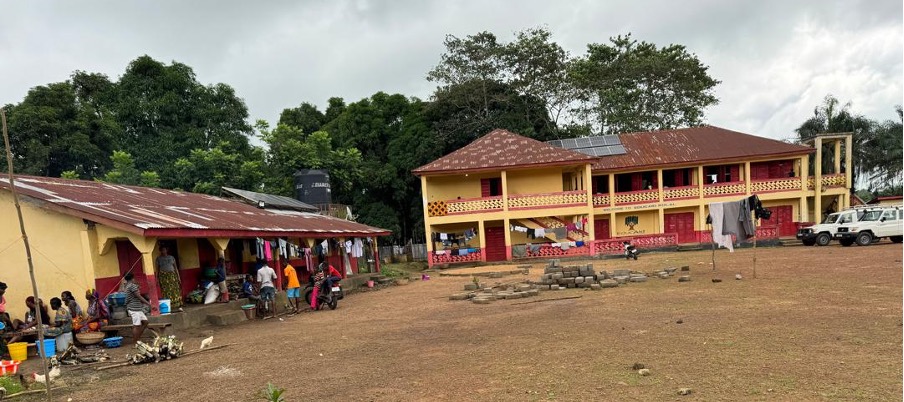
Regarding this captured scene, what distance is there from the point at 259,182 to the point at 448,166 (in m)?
12.3

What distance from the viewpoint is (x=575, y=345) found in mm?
7527

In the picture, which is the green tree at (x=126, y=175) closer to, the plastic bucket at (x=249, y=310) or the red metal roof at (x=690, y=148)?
the plastic bucket at (x=249, y=310)

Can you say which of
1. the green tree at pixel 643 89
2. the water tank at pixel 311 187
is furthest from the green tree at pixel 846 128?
the water tank at pixel 311 187

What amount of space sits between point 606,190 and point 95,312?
2630 centimetres

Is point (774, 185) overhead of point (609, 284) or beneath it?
overhead

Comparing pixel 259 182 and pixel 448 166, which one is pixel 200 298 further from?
pixel 259 182

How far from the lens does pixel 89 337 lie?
9.75m

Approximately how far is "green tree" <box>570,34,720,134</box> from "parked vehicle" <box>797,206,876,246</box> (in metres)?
14.2

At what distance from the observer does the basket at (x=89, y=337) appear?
970 centimetres

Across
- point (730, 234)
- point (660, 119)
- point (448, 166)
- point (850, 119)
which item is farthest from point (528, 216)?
point (850, 119)

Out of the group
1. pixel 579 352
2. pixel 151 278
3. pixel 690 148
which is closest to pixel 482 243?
pixel 690 148

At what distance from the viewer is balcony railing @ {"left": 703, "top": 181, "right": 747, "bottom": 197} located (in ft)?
92.1

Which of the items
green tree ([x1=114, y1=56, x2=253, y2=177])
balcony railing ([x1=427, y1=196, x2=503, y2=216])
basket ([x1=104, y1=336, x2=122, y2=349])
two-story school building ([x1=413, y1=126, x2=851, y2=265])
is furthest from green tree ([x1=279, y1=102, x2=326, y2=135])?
basket ([x1=104, y1=336, x2=122, y2=349])

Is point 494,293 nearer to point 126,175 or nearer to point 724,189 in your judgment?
point 724,189
